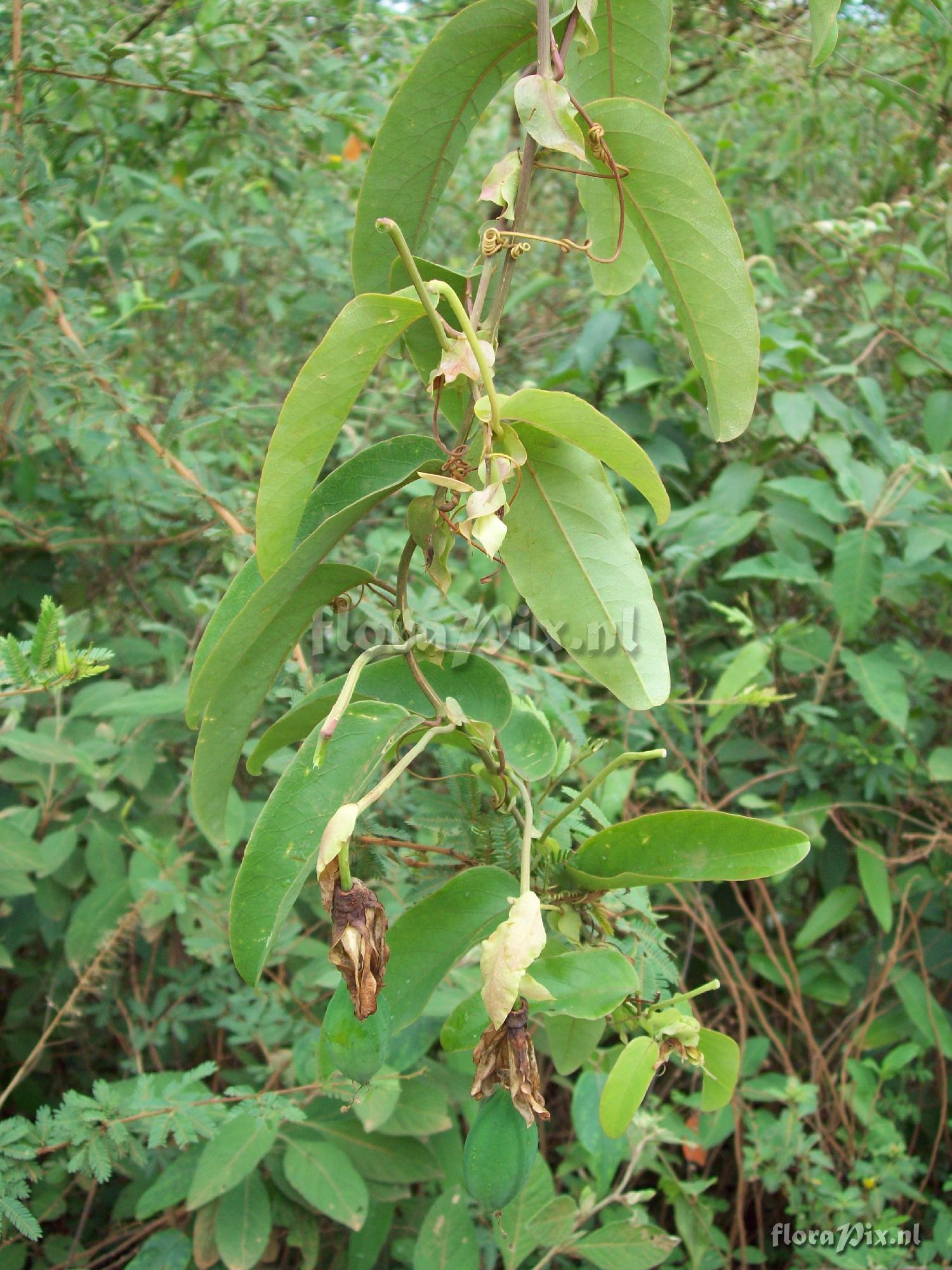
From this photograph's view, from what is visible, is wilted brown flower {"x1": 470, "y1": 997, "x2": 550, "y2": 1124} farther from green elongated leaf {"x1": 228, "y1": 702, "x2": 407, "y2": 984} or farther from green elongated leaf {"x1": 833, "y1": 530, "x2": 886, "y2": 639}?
green elongated leaf {"x1": 833, "y1": 530, "x2": 886, "y2": 639}

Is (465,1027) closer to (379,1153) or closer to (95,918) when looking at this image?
(379,1153)

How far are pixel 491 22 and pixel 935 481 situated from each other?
1181mm

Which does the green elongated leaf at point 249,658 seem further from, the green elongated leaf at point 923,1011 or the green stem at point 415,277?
the green elongated leaf at point 923,1011

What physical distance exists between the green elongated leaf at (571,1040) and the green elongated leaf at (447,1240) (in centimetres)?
32

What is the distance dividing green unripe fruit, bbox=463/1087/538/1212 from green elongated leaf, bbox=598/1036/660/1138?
0.12m

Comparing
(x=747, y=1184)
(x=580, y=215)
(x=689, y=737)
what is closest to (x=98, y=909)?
(x=689, y=737)

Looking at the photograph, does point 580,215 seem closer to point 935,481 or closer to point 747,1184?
point 935,481

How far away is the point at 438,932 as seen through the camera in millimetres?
525

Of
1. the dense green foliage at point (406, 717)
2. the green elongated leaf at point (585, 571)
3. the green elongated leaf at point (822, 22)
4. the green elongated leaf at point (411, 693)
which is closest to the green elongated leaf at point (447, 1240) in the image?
the dense green foliage at point (406, 717)

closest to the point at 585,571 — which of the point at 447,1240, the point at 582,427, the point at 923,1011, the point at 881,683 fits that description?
the point at 582,427

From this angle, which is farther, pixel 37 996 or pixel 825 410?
pixel 825 410

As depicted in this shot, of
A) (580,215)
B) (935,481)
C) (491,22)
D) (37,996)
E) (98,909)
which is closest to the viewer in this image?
(491,22)

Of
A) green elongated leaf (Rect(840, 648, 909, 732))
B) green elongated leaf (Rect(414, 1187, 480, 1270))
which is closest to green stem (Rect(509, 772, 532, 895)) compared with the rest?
green elongated leaf (Rect(414, 1187, 480, 1270))

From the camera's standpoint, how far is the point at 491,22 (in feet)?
1.70
